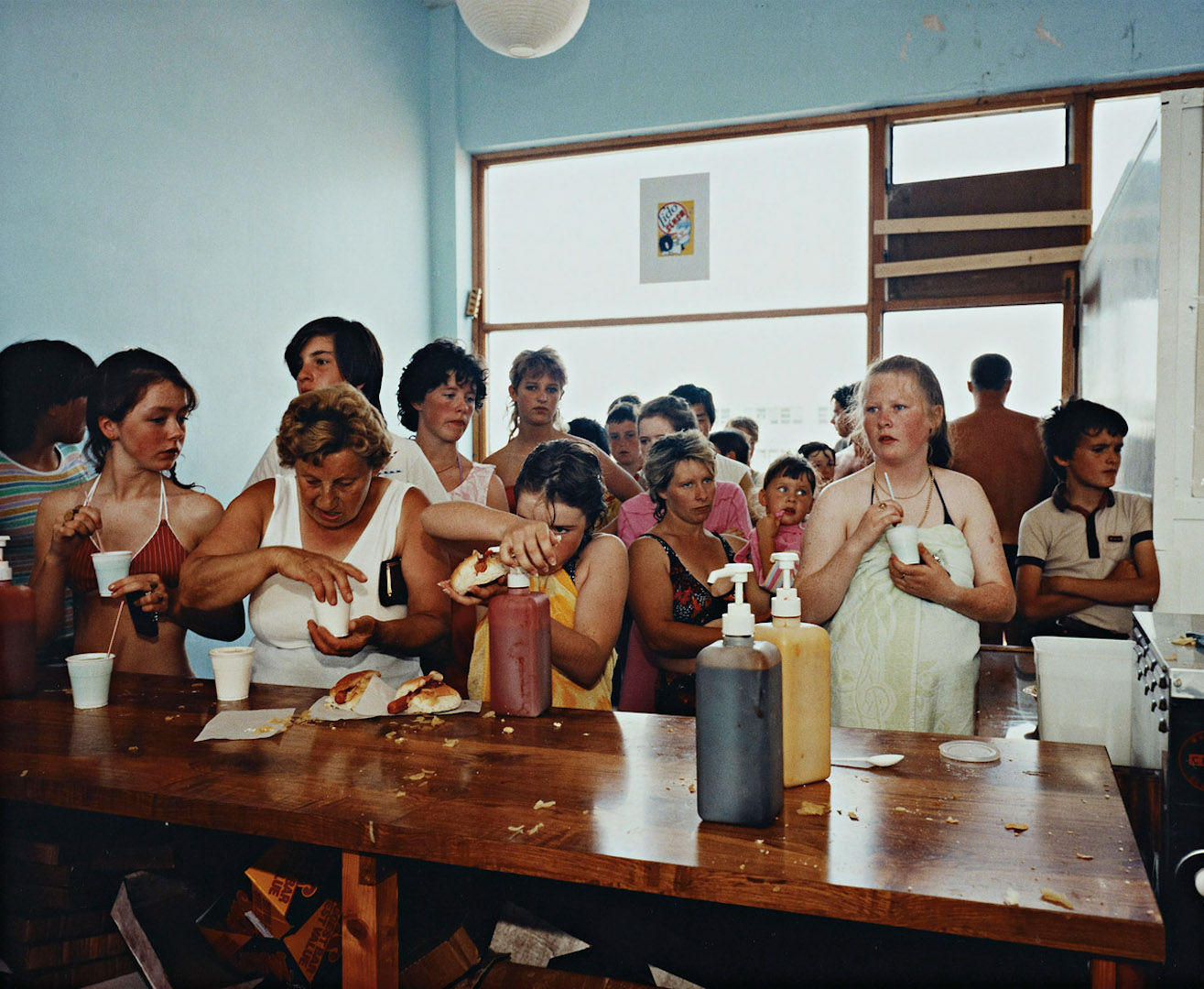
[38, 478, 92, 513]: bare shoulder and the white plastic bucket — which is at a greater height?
[38, 478, 92, 513]: bare shoulder

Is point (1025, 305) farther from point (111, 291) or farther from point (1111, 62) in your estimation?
point (111, 291)

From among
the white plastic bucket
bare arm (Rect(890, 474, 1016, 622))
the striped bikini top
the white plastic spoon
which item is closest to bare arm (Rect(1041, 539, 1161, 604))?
bare arm (Rect(890, 474, 1016, 622))

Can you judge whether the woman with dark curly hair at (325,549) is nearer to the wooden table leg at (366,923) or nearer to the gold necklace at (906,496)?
the wooden table leg at (366,923)

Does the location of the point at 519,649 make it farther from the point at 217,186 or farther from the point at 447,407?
the point at 217,186

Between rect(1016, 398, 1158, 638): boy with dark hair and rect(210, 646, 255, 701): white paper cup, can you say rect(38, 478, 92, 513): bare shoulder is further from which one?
rect(1016, 398, 1158, 638): boy with dark hair

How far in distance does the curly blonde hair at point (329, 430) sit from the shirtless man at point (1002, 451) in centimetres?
331

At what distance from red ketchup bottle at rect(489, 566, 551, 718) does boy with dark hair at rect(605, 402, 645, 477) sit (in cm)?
267

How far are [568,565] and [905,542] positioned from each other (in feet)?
2.36

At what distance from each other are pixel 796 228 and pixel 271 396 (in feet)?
10.4

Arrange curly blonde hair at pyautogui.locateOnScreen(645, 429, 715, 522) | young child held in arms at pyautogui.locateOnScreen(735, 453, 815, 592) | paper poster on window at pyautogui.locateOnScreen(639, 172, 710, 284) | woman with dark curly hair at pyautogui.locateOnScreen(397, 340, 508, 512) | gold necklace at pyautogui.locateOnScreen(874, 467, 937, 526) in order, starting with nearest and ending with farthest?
gold necklace at pyautogui.locateOnScreen(874, 467, 937, 526) < curly blonde hair at pyautogui.locateOnScreen(645, 429, 715, 522) < woman with dark curly hair at pyautogui.locateOnScreen(397, 340, 508, 512) < young child held in arms at pyautogui.locateOnScreen(735, 453, 815, 592) < paper poster on window at pyautogui.locateOnScreen(639, 172, 710, 284)

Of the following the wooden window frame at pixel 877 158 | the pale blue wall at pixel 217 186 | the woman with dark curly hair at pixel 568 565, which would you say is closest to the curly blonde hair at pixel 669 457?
the woman with dark curly hair at pixel 568 565

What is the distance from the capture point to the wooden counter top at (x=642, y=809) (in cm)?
88

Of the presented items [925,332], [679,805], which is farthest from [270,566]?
[925,332]

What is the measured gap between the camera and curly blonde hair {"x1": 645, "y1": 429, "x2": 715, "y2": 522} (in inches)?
99.2
